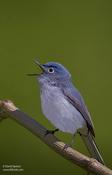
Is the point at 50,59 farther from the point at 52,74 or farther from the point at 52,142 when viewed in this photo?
the point at 52,142

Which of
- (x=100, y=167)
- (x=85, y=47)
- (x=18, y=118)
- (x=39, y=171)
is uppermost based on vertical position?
(x=85, y=47)

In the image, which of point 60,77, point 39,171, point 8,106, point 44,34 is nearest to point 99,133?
point 39,171

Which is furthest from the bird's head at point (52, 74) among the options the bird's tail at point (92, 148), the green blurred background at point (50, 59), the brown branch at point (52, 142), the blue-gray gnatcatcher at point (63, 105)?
the green blurred background at point (50, 59)

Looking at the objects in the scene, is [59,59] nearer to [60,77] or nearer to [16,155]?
[16,155]

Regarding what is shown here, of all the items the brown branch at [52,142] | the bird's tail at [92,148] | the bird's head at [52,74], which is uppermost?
the bird's head at [52,74]

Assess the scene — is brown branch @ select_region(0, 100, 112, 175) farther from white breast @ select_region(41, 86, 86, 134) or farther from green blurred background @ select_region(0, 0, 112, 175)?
green blurred background @ select_region(0, 0, 112, 175)

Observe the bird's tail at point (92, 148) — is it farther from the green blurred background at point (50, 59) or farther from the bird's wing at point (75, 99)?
the green blurred background at point (50, 59)

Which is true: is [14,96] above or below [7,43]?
below
